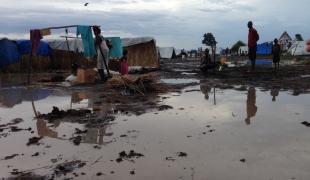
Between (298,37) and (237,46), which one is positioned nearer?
(298,37)

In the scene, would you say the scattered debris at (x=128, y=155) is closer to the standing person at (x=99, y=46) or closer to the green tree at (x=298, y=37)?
the standing person at (x=99, y=46)

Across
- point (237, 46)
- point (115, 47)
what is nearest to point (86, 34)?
point (115, 47)

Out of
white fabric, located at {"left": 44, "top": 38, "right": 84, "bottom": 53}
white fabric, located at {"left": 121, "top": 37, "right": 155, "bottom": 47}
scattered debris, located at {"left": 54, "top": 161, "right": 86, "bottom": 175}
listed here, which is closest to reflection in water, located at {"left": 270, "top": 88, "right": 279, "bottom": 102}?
scattered debris, located at {"left": 54, "top": 161, "right": 86, "bottom": 175}

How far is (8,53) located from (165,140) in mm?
22729

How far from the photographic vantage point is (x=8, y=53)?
26578 millimetres

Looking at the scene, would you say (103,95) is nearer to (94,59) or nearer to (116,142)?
(116,142)

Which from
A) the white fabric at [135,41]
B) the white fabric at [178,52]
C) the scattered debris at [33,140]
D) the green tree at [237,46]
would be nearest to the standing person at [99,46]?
the scattered debris at [33,140]

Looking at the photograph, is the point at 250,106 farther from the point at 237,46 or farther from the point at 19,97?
the point at 237,46

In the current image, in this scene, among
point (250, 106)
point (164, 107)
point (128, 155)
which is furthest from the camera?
point (164, 107)

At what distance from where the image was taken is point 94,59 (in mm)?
27469

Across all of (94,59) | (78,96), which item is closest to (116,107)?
(78,96)

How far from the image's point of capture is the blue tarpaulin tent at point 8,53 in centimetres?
2641

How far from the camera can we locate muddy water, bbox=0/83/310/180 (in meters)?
4.49

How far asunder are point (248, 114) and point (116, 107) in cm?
276
